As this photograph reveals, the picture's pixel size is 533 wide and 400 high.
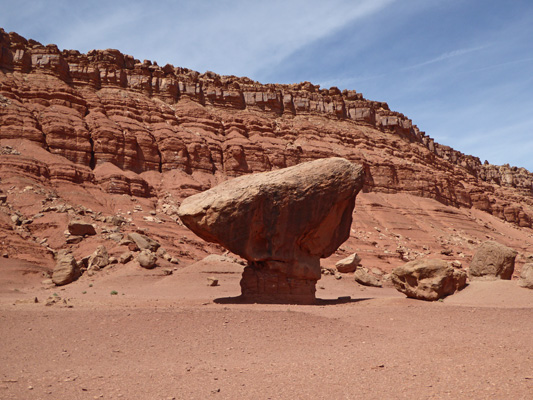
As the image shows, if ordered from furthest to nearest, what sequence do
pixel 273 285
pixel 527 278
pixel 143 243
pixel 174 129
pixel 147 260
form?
pixel 174 129 < pixel 143 243 < pixel 147 260 < pixel 527 278 < pixel 273 285

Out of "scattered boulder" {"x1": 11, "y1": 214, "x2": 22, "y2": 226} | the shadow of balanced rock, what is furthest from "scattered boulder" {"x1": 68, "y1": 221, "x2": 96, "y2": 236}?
the shadow of balanced rock

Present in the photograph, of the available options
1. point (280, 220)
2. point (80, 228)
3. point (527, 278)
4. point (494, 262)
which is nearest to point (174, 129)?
point (80, 228)

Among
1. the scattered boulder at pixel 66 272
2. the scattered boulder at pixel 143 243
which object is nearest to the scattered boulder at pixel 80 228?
the scattered boulder at pixel 143 243

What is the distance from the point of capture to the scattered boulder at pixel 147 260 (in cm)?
2542

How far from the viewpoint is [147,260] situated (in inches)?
1003

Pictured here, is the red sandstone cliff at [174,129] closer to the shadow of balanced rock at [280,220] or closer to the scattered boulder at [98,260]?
the scattered boulder at [98,260]

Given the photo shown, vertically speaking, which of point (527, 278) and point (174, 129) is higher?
point (174, 129)

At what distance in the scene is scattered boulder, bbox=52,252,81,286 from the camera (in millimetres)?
24031

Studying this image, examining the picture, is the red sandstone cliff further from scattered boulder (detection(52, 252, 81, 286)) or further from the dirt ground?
the dirt ground

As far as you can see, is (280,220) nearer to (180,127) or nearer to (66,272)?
(66,272)

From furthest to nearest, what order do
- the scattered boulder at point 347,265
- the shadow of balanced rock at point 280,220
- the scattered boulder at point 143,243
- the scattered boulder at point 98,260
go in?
the scattered boulder at point 347,265 → the scattered boulder at point 143,243 → the scattered boulder at point 98,260 → the shadow of balanced rock at point 280,220

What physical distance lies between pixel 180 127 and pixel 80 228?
2802 cm

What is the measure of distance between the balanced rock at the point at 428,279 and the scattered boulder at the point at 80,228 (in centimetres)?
2366

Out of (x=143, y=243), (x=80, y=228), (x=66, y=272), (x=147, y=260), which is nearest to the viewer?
(x=66, y=272)
